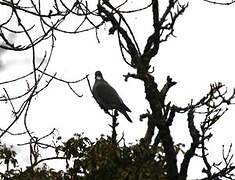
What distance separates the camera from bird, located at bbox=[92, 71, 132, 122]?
9.56m

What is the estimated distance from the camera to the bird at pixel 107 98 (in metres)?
9.56

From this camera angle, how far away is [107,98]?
994cm

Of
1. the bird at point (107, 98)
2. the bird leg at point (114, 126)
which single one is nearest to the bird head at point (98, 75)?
the bird at point (107, 98)

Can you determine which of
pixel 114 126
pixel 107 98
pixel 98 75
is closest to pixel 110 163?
pixel 114 126

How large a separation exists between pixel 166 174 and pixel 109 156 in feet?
1.75

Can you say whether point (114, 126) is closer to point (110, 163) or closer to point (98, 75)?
point (110, 163)

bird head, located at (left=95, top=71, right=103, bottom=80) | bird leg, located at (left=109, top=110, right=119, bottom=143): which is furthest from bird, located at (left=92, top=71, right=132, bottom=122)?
bird leg, located at (left=109, top=110, right=119, bottom=143)

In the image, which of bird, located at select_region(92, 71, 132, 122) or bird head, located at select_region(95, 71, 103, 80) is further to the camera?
bird head, located at select_region(95, 71, 103, 80)

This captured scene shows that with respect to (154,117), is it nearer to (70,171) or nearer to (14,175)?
(70,171)

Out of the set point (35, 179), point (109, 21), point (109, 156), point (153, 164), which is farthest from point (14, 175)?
point (109, 21)

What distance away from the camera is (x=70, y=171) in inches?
Result: 205

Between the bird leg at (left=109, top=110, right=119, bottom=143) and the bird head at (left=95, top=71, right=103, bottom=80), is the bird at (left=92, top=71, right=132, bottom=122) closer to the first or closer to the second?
the bird head at (left=95, top=71, right=103, bottom=80)

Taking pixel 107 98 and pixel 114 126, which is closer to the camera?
pixel 114 126

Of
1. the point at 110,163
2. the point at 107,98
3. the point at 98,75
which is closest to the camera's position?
the point at 110,163
